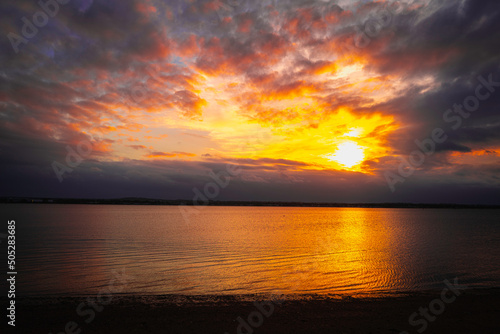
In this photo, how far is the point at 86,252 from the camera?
27797 millimetres

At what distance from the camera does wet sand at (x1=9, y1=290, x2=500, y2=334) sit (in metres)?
10.2

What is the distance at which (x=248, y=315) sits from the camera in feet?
38.3

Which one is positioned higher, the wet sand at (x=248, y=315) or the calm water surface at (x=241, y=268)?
the calm water surface at (x=241, y=268)

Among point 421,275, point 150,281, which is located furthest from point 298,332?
point 421,275

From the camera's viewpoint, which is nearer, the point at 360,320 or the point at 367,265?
the point at 360,320

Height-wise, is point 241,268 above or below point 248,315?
above

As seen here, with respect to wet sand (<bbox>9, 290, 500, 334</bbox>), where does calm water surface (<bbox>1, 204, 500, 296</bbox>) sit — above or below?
above

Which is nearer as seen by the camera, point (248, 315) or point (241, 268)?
point (248, 315)

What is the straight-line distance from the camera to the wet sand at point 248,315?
10227 mm

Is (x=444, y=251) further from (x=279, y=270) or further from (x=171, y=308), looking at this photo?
(x=171, y=308)

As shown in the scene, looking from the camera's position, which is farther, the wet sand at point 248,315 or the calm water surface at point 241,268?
the calm water surface at point 241,268

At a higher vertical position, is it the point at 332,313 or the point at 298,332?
the point at 332,313

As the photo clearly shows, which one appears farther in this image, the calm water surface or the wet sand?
the calm water surface

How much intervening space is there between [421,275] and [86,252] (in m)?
29.1
